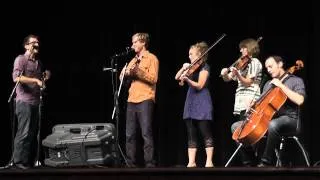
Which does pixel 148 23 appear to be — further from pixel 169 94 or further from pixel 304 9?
pixel 304 9

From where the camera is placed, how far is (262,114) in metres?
6.75

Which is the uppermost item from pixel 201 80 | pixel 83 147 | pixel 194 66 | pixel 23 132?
pixel 194 66

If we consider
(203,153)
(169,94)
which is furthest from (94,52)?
(203,153)

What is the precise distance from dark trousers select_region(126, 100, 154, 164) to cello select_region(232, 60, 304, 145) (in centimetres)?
99

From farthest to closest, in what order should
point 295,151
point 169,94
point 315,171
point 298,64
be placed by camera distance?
point 169,94 < point 295,151 < point 298,64 < point 315,171

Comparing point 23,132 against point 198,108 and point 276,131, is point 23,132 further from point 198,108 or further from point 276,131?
point 276,131

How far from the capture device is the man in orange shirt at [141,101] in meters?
7.33

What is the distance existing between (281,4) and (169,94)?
1.80 metres

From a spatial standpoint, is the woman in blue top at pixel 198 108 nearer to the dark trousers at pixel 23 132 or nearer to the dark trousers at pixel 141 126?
the dark trousers at pixel 141 126

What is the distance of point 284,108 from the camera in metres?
6.89

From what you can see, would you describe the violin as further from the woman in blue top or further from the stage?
the stage

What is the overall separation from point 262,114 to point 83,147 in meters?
1.98

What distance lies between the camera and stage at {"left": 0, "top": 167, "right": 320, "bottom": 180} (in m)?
5.89

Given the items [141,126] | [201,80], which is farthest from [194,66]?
[141,126]
